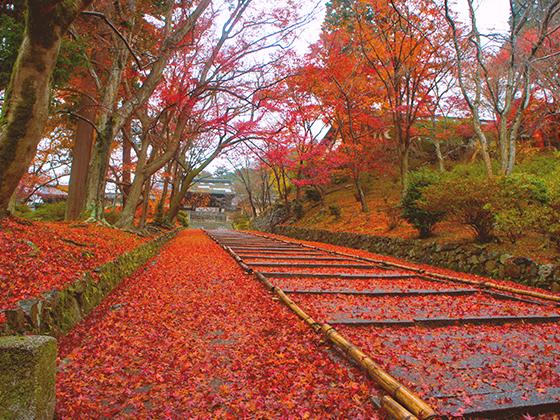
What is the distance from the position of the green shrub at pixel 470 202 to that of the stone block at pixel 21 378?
295 inches

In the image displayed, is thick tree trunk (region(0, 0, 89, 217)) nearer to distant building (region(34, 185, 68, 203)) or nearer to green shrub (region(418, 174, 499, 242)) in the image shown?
green shrub (region(418, 174, 499, 242))

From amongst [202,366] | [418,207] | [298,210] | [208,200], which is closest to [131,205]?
[418,207]

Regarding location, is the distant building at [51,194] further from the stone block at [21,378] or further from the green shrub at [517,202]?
the stone block at [21,378]

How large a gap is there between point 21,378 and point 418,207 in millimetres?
9323

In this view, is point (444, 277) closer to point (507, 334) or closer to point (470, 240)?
point (470, 240)

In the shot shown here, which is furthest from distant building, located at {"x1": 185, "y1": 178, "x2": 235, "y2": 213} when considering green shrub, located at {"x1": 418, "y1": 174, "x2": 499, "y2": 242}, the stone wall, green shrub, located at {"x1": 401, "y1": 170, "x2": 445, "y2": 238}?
green shrub, located at {"x1": 418, "y1": 174, "x2": 499, "y2": 242}

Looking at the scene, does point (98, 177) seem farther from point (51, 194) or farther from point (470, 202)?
point (51, 194)

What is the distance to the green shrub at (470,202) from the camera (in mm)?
7332

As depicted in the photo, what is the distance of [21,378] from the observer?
178cm

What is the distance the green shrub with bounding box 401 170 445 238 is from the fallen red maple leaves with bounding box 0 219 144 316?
766 centimetres

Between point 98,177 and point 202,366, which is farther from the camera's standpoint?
point 98,177

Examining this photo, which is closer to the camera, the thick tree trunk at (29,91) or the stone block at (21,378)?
the stone block at (21,378)

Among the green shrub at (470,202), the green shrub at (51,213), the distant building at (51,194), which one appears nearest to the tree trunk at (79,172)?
the green shrub at (51,213)

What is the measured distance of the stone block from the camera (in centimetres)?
175
